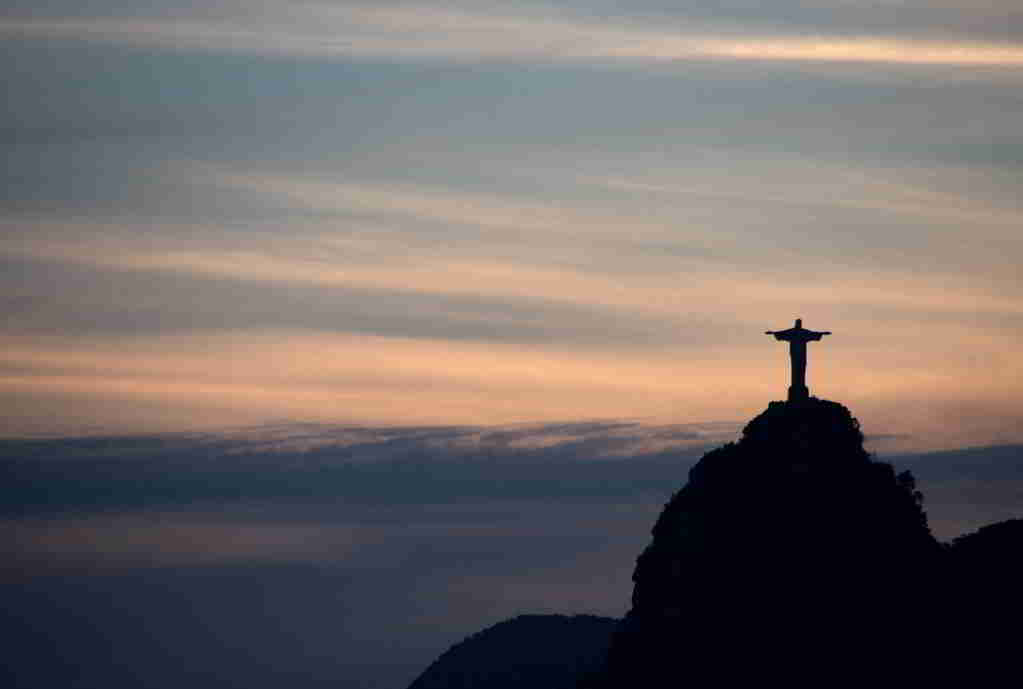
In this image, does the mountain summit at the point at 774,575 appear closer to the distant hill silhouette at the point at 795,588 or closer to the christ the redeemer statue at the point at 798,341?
the distant hill silhouette at the point at 795,588

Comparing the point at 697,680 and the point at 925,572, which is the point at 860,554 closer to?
the point at 925,572

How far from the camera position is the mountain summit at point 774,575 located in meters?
160

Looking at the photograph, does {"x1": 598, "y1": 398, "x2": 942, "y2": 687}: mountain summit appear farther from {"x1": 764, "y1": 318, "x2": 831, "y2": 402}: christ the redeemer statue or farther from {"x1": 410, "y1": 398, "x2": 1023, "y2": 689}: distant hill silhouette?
{"x1": 764, "y1": 318, "x2": 831, "y2": 402}: christ the redeemer statue

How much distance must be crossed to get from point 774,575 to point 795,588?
1954 millimetres

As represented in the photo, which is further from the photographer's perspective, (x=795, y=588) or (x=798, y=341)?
(x=795, y=588)

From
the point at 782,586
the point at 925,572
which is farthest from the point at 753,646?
the point at 925,572

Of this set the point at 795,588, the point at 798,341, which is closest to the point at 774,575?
the point at 795,588

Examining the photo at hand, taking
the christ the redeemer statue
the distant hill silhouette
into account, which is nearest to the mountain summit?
the distant hill silhouette

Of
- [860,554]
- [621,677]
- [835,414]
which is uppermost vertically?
[835,414]

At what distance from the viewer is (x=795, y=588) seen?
162m

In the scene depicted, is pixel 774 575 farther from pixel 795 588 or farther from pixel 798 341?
pixel 798 341

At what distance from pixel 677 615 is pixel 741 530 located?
8.46 meters

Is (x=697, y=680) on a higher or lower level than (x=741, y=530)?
lower

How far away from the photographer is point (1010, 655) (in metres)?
157
